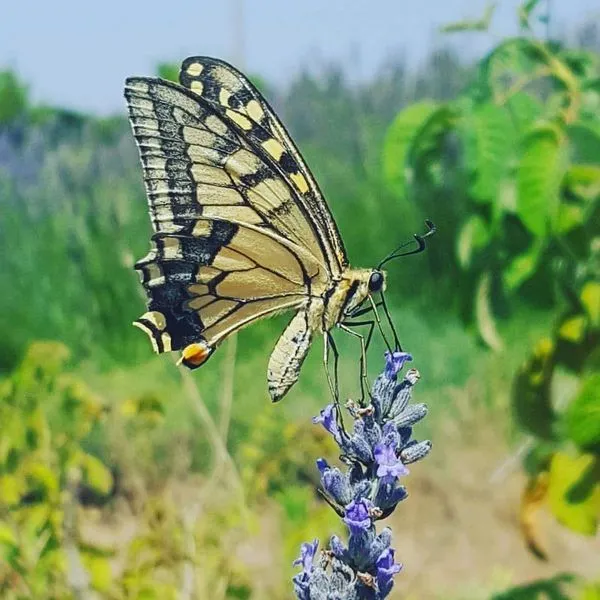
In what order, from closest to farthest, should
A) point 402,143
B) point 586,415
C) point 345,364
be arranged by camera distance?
point 586,415 < point 402,143 < point 345,364

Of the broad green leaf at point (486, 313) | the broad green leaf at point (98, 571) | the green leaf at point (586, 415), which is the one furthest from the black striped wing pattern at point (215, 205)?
the broad green leaf at point (98, 571)

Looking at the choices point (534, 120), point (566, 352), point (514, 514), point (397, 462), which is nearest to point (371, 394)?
point (397, 462)

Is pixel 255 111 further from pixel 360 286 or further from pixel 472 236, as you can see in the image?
pixel 472 236

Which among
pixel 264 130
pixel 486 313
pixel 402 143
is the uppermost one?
pixel 402 143

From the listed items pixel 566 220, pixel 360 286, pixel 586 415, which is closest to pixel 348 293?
pixel 360 286

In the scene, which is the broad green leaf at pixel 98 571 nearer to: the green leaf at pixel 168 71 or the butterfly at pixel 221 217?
the butterfly at pixel 221 217
